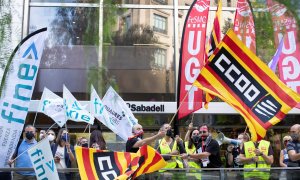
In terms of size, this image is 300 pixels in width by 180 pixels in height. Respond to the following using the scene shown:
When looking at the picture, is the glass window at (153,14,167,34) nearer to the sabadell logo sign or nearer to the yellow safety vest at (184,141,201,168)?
the sabadell logo sign

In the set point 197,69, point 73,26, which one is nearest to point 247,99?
point 73,26

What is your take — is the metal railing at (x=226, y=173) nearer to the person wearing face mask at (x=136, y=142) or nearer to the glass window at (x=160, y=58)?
the person wearing face mask at (x=136, y=142)

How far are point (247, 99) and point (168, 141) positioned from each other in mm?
2531

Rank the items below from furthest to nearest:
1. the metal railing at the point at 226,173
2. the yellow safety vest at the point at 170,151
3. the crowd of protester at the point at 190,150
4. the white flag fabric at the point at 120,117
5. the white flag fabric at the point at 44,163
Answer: the white flag fabric at the point at 120,117, the yellow safety vest at the point at 170,151, the crowd of protester at the point at 190,150, the metal railing at the point at 226,173, the white flag fabric at the point at 44,163

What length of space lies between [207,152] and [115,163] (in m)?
2.25

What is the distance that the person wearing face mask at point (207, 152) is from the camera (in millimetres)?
8062

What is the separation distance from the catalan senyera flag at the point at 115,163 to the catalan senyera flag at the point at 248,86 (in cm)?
120

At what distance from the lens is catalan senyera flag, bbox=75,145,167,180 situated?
6201 millimetres

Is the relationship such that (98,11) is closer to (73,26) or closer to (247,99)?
(73,26)

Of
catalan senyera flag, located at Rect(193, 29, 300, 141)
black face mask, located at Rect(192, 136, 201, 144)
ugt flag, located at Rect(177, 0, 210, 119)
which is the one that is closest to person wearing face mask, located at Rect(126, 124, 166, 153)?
catalan senyera flag, located at Rect(193, 29, 300, 141)

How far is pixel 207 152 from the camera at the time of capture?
8094 millimetres

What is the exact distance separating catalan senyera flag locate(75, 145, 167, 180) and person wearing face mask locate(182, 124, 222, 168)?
169 centimetres

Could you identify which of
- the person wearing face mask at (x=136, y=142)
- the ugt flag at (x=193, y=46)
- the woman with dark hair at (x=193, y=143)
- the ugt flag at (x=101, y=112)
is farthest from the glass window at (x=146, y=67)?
the person wearing face mask at (x=136, y=142)

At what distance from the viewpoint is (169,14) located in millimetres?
17125
